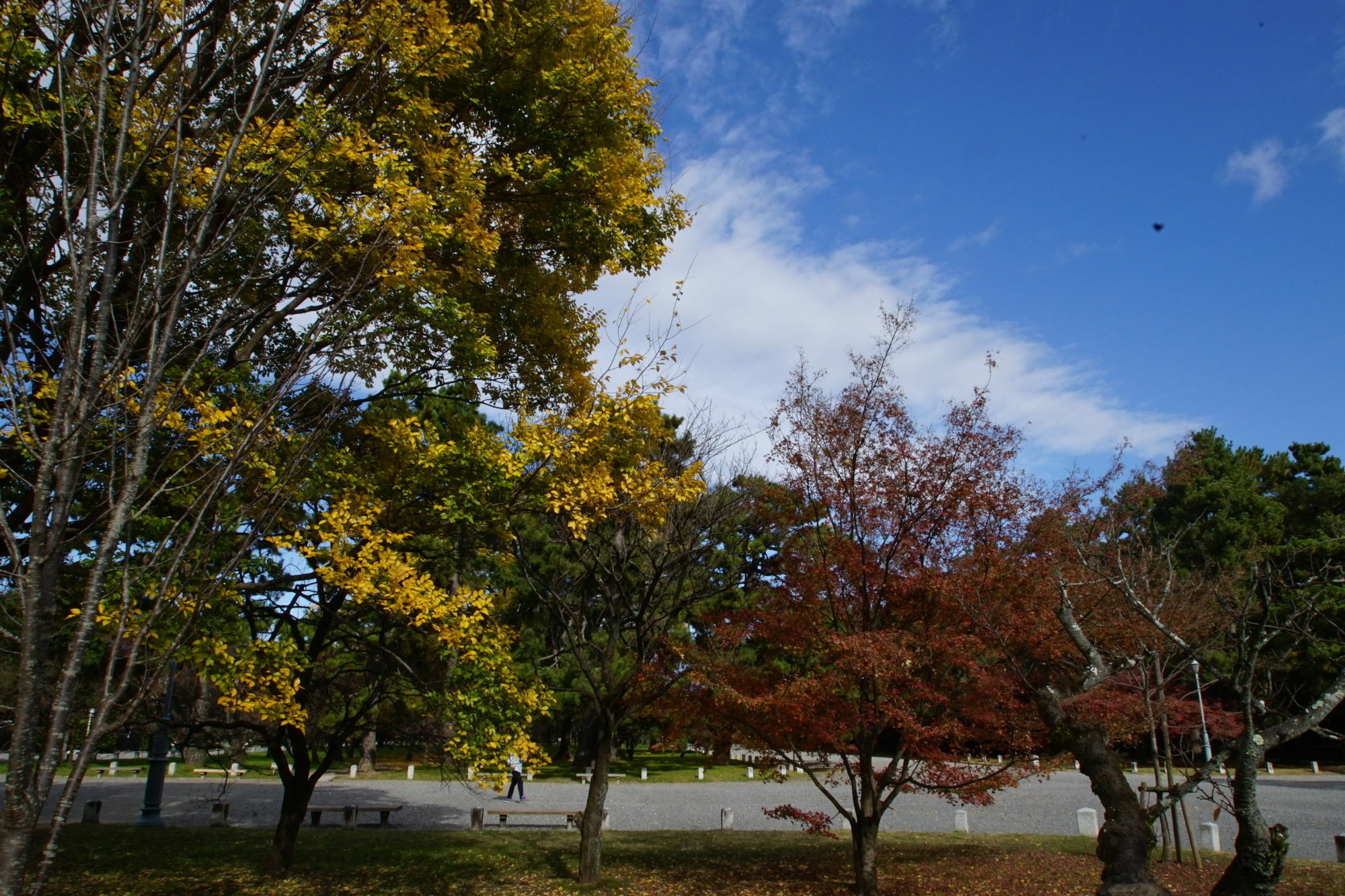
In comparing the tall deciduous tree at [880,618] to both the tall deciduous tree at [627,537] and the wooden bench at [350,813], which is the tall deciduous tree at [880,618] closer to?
the tall deciduous tree at [627,537]

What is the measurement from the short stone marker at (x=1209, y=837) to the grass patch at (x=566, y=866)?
126 centimetres

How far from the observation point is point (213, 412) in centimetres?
504

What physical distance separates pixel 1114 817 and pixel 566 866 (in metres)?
6.64

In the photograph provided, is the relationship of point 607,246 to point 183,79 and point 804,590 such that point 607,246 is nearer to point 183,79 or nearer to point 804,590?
point 804,590

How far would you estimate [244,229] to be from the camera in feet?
19.0

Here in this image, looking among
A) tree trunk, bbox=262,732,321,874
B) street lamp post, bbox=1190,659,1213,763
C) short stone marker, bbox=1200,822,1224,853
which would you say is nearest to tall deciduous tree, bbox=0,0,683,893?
tree trunk, bbox=262,732,321,874

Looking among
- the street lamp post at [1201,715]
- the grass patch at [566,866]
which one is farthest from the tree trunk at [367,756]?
the street lamp post at [1201,715]

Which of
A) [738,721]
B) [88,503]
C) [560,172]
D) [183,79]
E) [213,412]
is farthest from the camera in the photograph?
[738,721]

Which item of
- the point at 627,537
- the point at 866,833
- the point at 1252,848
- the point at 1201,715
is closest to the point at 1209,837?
the point at 1201,715

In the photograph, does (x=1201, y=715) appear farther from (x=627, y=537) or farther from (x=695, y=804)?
(x=695, y=804)

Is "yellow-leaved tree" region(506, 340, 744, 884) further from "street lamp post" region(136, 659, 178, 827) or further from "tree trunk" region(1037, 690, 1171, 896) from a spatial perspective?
"street lamp post" region(136, 659, 178, 827)

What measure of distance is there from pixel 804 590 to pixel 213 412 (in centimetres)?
602

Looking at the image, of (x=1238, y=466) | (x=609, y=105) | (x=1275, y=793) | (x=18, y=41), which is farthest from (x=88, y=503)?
(x=1238, y=466)

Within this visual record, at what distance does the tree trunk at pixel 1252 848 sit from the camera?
4.84 meters
